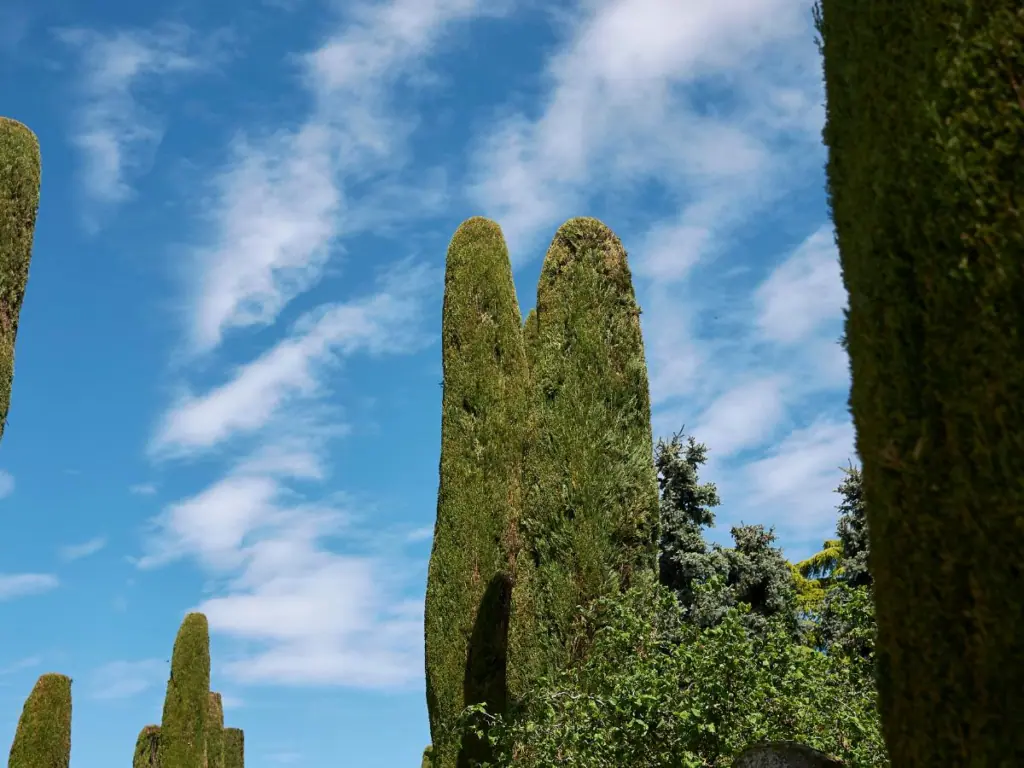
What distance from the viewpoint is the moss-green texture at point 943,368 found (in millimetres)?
3598

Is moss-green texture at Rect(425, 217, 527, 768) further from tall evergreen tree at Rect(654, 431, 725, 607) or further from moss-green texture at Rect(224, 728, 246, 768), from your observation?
moss-green texture at Rect(224, 728, 246, 768)

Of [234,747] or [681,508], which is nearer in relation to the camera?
[681,508]

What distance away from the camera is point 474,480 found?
15.0 meters

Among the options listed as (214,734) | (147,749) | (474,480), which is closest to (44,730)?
(214,734)

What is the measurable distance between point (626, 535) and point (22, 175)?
10071mm

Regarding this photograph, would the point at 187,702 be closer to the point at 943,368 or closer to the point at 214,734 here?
the point at 214,734

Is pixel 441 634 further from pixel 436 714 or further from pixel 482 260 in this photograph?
pixel 482 260

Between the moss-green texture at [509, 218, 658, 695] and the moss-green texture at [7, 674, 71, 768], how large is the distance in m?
14.0

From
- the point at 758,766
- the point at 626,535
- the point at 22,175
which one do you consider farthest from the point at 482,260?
the point at 758,766

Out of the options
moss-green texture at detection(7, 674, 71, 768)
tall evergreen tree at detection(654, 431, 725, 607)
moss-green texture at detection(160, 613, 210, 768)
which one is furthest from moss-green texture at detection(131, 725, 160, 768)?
tall evergreen tree at detection(654, 431, 725, 607)

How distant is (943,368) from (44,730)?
22120 millimetres

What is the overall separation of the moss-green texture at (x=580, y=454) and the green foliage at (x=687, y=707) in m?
1.61

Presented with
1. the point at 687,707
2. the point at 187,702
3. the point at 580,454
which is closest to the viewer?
the point at 687,707

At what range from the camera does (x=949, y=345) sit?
386cm
